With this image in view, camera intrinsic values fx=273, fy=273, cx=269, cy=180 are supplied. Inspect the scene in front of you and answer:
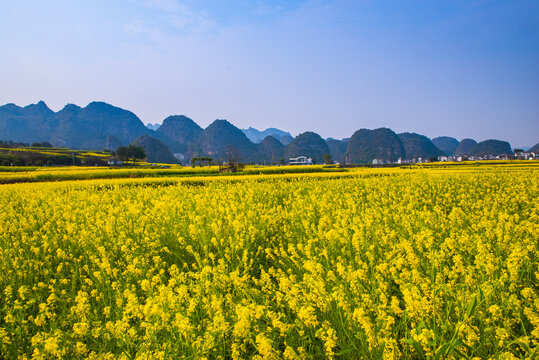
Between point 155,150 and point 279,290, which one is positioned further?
point 155,150

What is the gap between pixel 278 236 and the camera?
5.02m

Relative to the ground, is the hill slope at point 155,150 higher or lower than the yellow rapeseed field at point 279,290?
higher

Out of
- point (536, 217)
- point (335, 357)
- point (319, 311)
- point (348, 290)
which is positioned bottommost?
point (335, 357)

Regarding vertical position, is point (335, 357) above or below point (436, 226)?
below

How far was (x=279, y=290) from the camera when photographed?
3.13m

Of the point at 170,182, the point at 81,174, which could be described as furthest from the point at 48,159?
the point at 170,182

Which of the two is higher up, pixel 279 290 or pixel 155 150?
pixel 155 150

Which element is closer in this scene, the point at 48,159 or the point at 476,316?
the point at 476,316

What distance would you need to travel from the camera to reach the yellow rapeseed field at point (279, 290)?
1.88m

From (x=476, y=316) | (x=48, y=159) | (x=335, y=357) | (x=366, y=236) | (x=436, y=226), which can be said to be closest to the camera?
(x=476, y=316)

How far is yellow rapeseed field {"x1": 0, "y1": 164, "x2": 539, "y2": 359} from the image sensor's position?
188 cm

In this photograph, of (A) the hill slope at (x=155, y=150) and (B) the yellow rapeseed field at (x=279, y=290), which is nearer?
(B) the yellow rapeseed field at (x=279, y=290)

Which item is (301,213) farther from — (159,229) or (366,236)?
(159,229)

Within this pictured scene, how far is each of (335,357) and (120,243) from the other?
11.1 ft
